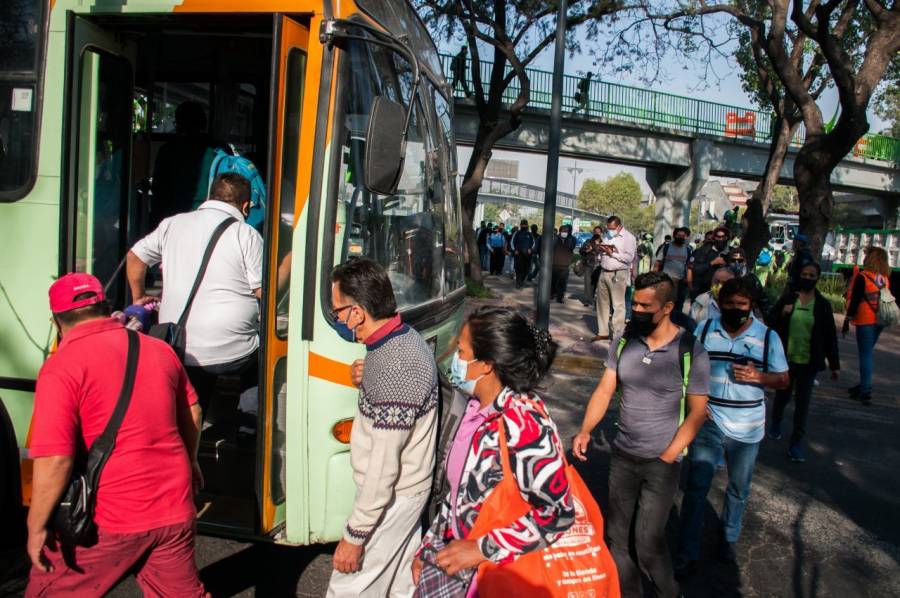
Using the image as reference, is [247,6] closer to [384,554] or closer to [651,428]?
[384,554]

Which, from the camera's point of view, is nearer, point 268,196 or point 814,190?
point 268,196

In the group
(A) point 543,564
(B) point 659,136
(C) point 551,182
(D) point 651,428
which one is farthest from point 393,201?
(B) point 659,136

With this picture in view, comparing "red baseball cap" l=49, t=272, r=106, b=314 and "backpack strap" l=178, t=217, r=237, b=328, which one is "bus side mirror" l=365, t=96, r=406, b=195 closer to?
"backpack strap" l=178, t=217, r=237, b=328

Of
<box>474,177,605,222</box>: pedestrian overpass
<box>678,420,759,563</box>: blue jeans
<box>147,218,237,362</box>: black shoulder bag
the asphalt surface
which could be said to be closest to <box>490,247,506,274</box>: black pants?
the asphalt surface

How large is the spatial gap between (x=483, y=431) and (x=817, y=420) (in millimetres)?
7073

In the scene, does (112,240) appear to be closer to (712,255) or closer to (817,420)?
(817,420)

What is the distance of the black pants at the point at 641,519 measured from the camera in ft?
12.0

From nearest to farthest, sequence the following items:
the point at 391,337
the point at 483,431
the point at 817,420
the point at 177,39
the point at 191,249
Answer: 1. the point at 483,431
2. the point at 391,337
3. the point at 191,249
4. the point at 177,39
5. the point at 817,420

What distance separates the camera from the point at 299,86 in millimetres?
3502

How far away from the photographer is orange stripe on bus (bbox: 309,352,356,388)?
342cm

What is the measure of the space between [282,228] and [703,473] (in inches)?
108

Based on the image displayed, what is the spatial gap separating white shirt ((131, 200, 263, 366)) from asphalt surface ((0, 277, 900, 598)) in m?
1.24

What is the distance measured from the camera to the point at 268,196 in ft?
11.0

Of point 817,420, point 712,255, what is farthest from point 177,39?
point 712,255
